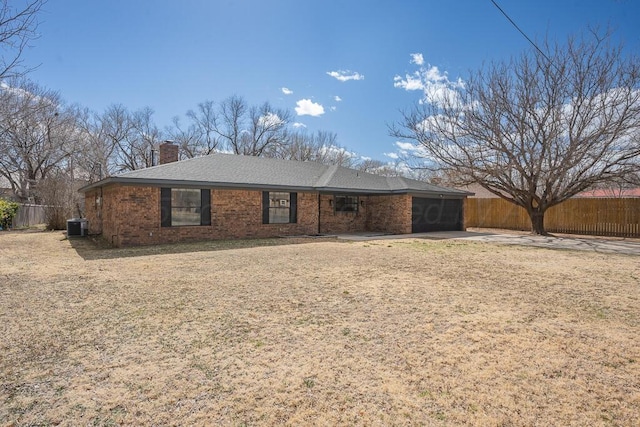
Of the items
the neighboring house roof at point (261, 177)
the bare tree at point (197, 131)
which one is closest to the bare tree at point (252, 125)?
the bare tree at point (197, 131)

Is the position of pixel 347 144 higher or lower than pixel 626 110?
higher

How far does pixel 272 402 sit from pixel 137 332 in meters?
2.07

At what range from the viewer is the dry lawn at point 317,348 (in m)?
2.41

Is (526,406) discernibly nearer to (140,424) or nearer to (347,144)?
(140,424)

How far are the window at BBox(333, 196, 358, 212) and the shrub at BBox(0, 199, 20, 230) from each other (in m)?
16.4

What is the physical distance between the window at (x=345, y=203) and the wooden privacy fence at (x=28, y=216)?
17.2 meters

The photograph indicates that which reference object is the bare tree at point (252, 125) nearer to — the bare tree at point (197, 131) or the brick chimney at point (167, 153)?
the bare tree at point (197, 131)

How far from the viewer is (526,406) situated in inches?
96.5

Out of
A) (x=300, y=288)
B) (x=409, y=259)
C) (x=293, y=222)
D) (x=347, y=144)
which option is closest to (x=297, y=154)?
(x=347, y=144)

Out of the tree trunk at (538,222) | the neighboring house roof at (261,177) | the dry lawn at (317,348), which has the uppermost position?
the neighboring house roof at (261,177)

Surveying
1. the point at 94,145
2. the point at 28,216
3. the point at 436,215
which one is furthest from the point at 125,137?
the point at 436,215

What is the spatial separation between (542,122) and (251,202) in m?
12.2

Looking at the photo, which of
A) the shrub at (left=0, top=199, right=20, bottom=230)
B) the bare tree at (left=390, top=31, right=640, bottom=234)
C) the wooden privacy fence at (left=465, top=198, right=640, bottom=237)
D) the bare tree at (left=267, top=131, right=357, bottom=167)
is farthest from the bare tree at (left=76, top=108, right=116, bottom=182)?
the wooden privacy fence at (left=465, top=198, right=640, bottom=237)

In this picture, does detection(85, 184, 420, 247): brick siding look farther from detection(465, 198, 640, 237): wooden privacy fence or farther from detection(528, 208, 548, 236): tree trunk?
detection(465, 198, 640, 237): wooden privacy fence
